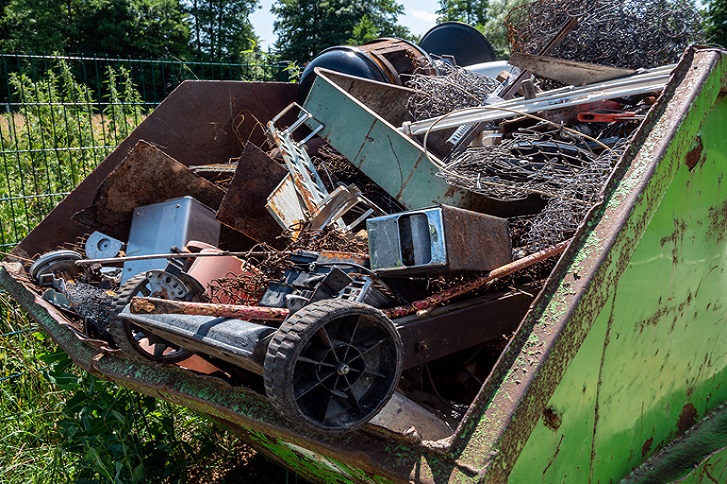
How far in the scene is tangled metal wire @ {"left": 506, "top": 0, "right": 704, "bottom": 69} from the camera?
10.4 ft

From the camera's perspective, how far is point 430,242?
1.71 meters

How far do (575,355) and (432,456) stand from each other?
42 centimetres

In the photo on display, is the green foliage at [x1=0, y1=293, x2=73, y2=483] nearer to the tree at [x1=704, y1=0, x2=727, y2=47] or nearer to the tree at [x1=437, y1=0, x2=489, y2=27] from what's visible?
the tree at [x1=704, y1=0, x2=727, y2=47]

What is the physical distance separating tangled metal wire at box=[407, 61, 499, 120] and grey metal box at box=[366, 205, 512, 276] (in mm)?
1416

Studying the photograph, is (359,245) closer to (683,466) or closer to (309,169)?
(309,169)

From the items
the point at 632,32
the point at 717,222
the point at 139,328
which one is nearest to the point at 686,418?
the point at 717,222

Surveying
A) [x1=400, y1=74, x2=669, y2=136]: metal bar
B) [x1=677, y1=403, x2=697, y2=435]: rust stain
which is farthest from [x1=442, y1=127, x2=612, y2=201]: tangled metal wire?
[x1=677, y1=403, x2=697, y2=435]: rust stain

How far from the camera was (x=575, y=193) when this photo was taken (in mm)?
2070

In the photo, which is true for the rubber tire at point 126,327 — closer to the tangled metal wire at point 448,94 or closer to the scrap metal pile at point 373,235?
the scrap metal pile at point 373,235

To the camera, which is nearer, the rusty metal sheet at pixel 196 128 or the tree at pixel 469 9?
the rusty metal sheet at pixel 196 128

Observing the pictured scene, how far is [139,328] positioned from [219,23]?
38.2 meters

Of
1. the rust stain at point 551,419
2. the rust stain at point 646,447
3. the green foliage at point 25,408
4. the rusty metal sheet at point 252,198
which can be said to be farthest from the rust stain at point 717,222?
the green foliage at point 25,408

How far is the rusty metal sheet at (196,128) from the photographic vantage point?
10.2 ft

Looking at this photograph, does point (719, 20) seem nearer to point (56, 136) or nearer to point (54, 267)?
point (56, 136)
